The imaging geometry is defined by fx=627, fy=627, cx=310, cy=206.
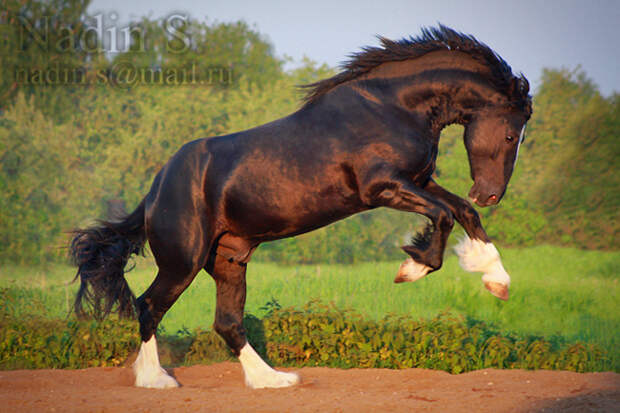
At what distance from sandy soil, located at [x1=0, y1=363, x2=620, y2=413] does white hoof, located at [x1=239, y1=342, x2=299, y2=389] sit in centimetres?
11

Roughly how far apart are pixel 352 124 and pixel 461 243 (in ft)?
3.86

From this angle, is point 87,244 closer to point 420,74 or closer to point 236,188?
point 236,188

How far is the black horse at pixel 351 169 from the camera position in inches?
176

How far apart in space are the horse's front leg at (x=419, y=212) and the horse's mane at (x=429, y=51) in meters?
0.98

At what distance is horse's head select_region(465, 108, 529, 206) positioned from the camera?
4.55 m

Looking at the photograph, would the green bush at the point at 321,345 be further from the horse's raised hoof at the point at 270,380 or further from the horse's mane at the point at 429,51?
the horse's mane at the point at 429,51

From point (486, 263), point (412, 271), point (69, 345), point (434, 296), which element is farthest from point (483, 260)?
point (434, 296)

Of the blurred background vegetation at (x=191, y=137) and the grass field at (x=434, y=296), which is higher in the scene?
the blurred background vegetation at (x=191, y=137)

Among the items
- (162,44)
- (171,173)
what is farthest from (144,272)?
(162,44)

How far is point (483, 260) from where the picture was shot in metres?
4.29

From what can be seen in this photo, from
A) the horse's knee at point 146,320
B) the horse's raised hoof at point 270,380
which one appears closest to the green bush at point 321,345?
the horse's knee at point 146,320

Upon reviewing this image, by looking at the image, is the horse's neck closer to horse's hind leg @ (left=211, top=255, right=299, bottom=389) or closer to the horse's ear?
the horse's ear

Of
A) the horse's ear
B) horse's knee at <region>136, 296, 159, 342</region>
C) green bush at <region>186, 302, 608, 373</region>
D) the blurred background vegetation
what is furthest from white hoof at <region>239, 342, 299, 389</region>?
the blurred background vegetation

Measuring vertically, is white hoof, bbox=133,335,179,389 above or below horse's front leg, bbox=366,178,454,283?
below
